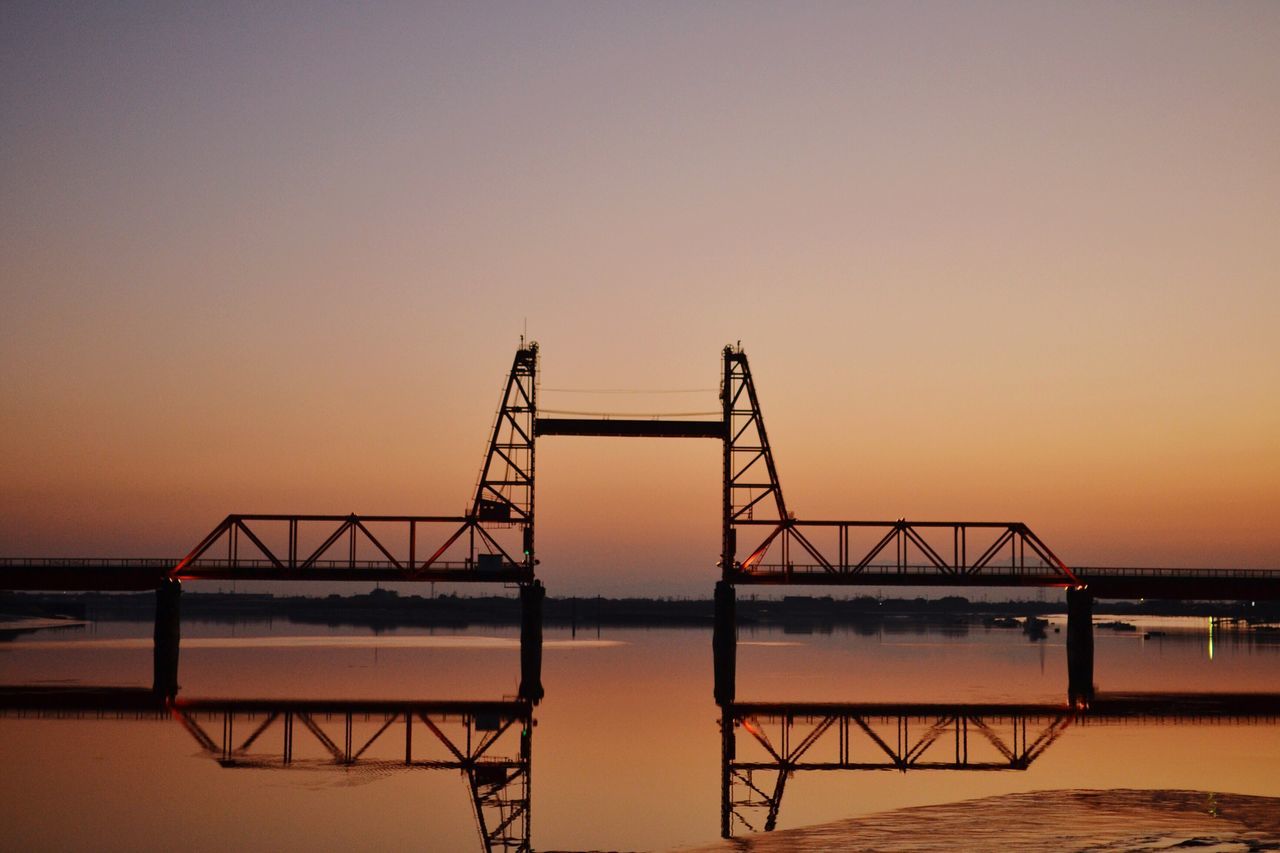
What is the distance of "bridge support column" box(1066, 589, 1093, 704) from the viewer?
83.3 m

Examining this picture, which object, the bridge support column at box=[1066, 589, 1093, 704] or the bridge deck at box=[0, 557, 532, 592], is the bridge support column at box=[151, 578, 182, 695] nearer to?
the bridge deck at box=[0, 557, 532, 592]

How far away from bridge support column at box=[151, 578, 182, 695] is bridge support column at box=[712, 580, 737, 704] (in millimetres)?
28818

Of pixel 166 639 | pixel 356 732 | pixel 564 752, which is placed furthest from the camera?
pixel 166 639

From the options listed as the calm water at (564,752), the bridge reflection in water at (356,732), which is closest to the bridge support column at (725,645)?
the calm water at (564,752)

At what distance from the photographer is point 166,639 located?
8100 centimetres

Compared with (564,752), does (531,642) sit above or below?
above

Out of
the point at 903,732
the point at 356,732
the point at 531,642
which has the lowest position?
the point at 903,732

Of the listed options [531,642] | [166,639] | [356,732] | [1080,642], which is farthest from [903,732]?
[166,639]

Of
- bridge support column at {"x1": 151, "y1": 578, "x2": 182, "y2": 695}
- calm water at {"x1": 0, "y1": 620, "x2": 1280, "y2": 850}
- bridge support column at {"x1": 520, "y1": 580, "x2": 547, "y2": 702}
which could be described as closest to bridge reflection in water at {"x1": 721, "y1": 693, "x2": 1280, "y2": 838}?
calm water at {"x1": 0, "y1": 620, "x2": 1280, "y2": 850}

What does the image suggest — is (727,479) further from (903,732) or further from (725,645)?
(903,732)

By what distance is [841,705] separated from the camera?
6569cm

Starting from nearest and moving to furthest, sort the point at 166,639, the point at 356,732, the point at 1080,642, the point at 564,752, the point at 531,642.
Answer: the point at 564,752 → the point at 356,732 → the point at 166,639 → the point at 531,642 → the point at 1080,642

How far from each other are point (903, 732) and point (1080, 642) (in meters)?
38.0

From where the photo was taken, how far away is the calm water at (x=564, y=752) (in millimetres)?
33938
